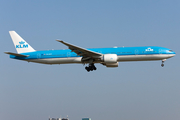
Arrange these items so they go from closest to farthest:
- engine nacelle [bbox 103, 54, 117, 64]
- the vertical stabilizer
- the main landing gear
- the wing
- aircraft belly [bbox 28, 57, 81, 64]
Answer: the wing → engine nacelle [bbox 103, 54, 117, 64] → aircraft belly [bbox 28, 57, 81, 64] → the main landing gear → the vertical stabilizer

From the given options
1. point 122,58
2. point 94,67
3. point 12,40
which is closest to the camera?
point 122,58

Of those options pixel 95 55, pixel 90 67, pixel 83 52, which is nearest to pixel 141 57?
pixel 95 55

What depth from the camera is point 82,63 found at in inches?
1583

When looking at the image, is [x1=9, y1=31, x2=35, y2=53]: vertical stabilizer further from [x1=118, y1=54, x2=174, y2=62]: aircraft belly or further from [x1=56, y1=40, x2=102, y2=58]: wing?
[x1=118, y1=54, x2=174, y2=62]: aircraft belly

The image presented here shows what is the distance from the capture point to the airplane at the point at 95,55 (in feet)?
124

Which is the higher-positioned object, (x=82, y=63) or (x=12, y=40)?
(x=12, y=40)

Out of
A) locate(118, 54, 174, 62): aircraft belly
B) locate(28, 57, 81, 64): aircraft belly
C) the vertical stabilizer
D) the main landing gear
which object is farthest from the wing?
the vertical stabilizer

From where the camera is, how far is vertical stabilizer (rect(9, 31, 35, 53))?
142 ft

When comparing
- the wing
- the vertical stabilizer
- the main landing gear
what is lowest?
the main landing gear

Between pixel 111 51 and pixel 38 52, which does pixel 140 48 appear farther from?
pixel 38 52

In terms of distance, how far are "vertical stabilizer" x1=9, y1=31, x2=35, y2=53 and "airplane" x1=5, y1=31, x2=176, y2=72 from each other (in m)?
1.41

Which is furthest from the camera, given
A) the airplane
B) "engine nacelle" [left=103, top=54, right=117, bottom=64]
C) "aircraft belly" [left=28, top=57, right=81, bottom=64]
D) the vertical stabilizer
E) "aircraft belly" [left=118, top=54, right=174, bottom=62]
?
the vertical stabilizer

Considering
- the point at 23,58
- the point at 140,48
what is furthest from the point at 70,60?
the point at 140,48

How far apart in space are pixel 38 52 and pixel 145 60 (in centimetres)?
1655
